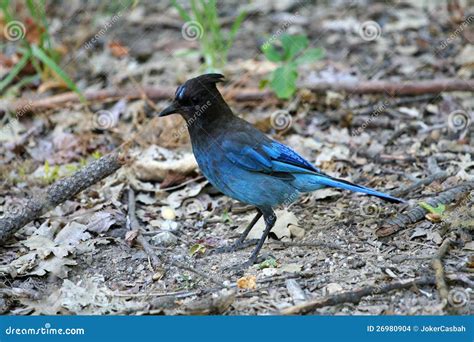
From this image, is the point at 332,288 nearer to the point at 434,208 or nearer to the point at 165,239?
the point at 434,208

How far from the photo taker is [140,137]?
6562 mm

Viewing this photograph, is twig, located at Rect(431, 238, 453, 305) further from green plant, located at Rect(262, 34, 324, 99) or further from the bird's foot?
green plant, located at Rect(262, 34, 324, 99)

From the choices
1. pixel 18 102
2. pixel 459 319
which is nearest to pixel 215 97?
pixel 459 319

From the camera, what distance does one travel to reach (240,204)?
5.84 meters

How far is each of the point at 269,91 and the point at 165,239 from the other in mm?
2628

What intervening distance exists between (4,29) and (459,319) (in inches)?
255

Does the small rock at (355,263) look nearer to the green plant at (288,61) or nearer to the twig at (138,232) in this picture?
the twig at (138,232)

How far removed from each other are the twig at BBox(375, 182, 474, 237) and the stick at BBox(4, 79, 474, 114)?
7.07ft

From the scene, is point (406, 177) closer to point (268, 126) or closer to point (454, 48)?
point (268, 126)

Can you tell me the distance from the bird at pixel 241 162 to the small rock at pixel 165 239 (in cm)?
44

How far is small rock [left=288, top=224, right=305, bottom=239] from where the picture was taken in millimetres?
5160

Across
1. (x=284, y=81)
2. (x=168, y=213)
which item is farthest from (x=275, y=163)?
(x=284, y=81)

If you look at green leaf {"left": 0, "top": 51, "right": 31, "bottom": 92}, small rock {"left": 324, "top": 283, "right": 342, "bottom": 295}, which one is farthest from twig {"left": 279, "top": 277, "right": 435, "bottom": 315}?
green leaf {"left": 0, "top": 51, "right": 31, "bottom": 92}

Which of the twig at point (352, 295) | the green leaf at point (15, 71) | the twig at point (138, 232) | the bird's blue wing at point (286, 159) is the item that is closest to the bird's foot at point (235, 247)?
the twig at point (138, 232)
